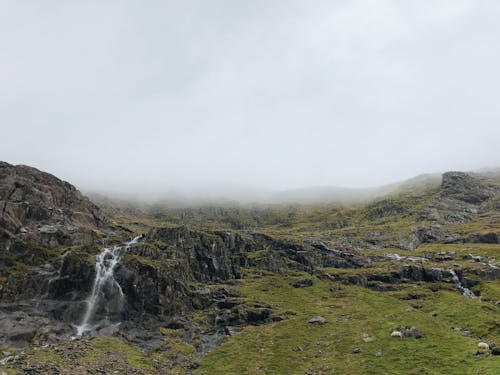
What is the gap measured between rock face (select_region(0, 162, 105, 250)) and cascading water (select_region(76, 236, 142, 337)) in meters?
24.2

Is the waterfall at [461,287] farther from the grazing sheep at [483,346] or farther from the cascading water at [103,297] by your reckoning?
the cascading water at [103,297]

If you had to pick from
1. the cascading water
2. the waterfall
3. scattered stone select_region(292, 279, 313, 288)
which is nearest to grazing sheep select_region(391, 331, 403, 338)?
the waterfall

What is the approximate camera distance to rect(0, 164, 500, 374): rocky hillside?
81.9 metres

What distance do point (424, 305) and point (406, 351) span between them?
128 ft

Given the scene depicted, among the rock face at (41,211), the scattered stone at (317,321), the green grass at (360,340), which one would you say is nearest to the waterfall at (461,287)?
the green grass at (360,340)

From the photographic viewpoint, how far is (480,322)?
9294cm

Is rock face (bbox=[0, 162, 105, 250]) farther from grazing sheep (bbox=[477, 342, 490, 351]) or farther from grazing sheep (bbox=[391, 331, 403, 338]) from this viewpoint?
grazing sheep (bbox=[477, 342, 490, 351])

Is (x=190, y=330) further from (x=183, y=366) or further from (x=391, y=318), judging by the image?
(x=391, y=318)

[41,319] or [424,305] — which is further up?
[41,319]

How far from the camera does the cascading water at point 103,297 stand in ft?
344

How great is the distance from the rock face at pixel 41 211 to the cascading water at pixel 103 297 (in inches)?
951

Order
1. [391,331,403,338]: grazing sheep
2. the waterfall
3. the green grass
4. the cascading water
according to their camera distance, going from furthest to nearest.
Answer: the waterfall < the cascading water < [391,331,403,338]: grazing sheep < the green grass

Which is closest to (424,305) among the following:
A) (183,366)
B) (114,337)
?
(183,366)

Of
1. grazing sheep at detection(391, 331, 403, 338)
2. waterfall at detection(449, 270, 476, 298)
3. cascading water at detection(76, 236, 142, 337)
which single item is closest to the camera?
grazing sheep at detection(391, 331, 403, 338)
